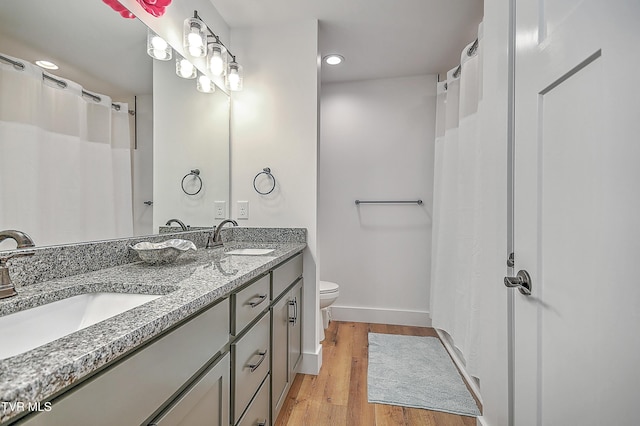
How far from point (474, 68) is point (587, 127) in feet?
4.68

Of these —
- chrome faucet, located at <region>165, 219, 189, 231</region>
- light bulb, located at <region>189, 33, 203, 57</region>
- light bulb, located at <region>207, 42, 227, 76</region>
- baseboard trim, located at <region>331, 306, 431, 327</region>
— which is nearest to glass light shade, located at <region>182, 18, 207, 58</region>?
light bulb, located at <region>189, 33, 203, 57</region>

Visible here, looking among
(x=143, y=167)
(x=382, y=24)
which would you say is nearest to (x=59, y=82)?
(x=143, y=167)

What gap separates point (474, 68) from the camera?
1.88m

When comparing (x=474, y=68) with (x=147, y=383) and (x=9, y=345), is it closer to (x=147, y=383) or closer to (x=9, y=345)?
(x=147, y=383)

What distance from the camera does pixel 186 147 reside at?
1682 millimetres

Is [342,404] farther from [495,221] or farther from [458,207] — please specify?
[458,207]

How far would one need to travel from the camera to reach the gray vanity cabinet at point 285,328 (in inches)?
54.9

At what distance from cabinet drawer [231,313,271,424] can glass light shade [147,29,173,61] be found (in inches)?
52.7

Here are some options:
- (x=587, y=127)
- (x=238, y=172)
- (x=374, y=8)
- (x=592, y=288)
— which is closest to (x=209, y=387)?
(x=592, y=288)

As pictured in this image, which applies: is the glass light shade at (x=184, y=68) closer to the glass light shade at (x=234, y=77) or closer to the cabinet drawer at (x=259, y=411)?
the glass light shade at (x=234, y=77)

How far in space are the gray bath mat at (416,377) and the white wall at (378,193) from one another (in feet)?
1.55

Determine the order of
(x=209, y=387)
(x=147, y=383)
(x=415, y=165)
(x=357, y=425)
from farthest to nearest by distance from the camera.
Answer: (x=415, y=165) < (x=357, y=425) < (x=209, y=387) < (x=147, y=383)

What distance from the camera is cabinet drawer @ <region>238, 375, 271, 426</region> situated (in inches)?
42.4

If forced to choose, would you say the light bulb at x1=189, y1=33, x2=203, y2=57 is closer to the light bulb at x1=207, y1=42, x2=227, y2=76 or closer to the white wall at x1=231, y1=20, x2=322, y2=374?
the light bulb at x1=207, y1=42, x2=227, y2=76
